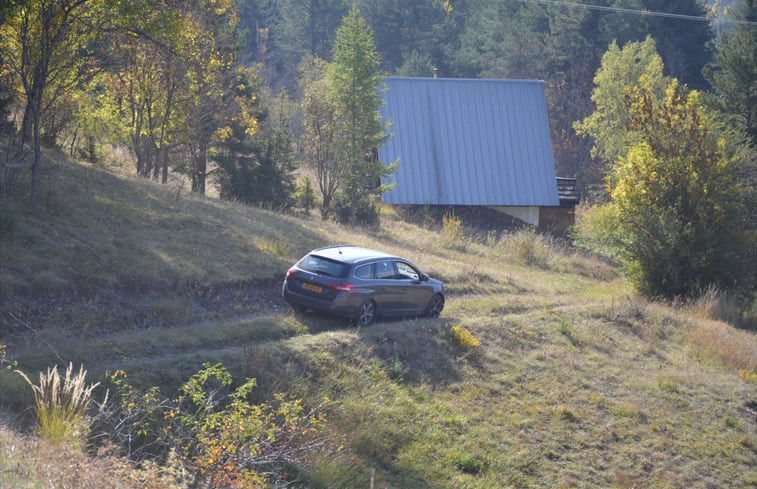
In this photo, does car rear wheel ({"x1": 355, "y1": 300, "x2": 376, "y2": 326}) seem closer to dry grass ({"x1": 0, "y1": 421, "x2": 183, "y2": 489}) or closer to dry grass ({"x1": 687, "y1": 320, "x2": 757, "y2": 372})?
dry grass ({"x1": 0, "y1": 421, "x2": 183, "y2": 489})

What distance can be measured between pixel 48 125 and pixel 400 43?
50814 millimetres

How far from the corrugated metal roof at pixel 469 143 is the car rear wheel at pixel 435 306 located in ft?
64.1

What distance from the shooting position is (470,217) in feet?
126

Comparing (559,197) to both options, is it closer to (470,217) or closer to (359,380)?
(470,217)

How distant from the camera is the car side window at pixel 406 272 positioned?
16.8m

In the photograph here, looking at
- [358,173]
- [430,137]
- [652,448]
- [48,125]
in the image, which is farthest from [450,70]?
[652,448]

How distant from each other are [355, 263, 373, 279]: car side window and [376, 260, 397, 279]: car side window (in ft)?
0.76

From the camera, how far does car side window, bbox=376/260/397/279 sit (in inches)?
637

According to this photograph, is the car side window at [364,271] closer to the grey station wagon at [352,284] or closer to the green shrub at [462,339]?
the grey station wagon at [352,284]

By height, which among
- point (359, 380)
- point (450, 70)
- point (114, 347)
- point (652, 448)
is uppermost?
point (450, 70)

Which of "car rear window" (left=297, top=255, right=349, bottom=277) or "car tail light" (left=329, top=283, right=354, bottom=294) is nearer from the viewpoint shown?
"car tail light" (left=329, top=283, right=354, bottom=294)

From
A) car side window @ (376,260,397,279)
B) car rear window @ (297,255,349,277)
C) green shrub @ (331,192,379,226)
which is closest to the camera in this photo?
car rear window @ (297,255,349,277)

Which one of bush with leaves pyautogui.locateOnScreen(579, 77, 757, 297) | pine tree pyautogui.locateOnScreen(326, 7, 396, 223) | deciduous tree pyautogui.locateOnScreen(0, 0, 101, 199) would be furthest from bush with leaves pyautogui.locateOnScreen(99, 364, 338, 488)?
pine tree pyautogui.locateOnScreen(326, 7, 396, 223)

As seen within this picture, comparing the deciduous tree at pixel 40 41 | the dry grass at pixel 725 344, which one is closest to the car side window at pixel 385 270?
the deciduous tree at pixel 40 41
